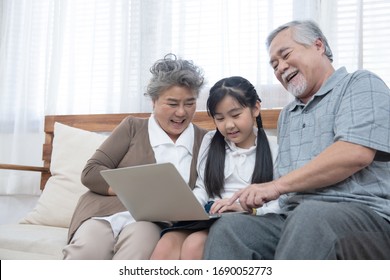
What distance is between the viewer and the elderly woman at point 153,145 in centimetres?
136

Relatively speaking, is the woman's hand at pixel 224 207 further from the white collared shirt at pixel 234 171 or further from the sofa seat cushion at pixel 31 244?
the sofa seat cushion at pixel 31 244

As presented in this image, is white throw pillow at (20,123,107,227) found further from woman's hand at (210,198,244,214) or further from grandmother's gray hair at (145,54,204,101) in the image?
woman's hand at (210,198,244,214)

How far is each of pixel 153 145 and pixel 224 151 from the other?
27 cm

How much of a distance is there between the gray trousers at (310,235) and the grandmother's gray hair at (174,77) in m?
0.59

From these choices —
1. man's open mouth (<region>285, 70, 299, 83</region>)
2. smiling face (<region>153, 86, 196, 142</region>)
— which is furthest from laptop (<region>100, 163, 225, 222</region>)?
man's open mouth (<region>285, 70, 299, 83</region>)

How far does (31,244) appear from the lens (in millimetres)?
1438

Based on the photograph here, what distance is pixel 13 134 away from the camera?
2324 mm

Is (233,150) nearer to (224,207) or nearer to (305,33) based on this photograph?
(224,207)

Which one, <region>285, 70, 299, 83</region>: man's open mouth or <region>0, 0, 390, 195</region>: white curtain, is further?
<region>0, 0, 390, 195</region>: white curtain

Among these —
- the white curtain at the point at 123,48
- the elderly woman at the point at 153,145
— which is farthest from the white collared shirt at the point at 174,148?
the white curtain at the point at 123,48

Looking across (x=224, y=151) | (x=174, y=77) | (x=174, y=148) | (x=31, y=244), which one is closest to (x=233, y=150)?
(x=224, y=151)

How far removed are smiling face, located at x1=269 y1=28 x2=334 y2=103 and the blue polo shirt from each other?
0.20 feet

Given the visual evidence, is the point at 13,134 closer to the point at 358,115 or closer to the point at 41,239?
the point at 41,239

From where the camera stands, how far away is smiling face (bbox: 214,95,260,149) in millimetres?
1345
